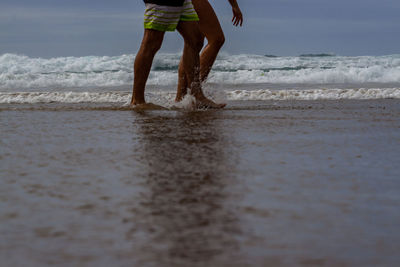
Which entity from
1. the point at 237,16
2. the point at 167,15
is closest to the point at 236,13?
the point at 237,16

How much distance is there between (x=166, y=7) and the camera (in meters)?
4.11

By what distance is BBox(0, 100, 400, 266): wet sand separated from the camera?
3.17 feet

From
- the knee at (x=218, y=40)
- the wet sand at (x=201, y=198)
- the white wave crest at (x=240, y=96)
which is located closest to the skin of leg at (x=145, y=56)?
the knee at (x=218, y=40)

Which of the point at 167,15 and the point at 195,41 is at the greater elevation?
the point at 167,15

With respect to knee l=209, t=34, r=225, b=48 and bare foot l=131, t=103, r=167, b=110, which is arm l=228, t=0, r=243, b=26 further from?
bare foot l=131, t=103, r=167, b=110

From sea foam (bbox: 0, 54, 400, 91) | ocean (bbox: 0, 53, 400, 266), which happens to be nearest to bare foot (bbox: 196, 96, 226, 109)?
ocean (bbox: 0, 53, 400, 266)

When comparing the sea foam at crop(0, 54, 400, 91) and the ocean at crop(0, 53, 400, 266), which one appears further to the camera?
the sea foam at crop(0, 54, 400, 91)

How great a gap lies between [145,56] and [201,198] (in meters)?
3.05

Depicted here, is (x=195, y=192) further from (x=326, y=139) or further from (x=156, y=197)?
(x=326, y=139)

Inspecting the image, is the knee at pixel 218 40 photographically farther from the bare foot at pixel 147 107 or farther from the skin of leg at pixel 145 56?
the bare foot at pixel 147 107

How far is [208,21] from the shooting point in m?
4.48

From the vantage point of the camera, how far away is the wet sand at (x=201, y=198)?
97cm

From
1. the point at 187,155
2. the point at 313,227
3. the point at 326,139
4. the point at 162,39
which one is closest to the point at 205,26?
the point at 162,39

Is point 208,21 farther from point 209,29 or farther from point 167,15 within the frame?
point 167,15
